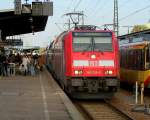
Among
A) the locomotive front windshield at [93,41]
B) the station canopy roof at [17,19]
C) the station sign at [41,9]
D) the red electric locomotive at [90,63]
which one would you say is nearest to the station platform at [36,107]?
the red electric locomotive at [90,63]

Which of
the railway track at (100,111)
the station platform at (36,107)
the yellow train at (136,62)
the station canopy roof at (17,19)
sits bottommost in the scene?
the railway track at (100,111)

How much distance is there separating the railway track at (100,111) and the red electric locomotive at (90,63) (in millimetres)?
425

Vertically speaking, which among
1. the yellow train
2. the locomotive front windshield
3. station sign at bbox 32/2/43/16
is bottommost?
the yellow train

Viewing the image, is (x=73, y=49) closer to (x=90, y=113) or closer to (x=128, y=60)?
(x=90, y=113)

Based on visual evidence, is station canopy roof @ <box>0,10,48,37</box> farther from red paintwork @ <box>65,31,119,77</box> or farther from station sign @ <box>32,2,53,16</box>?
red paintwork @ <box>65,31,119,77</box>

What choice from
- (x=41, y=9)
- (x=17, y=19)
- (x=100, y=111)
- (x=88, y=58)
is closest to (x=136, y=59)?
(x=88, y=58)

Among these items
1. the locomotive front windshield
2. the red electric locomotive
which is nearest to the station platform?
the red electric locomotive

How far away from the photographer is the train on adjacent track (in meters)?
26.1

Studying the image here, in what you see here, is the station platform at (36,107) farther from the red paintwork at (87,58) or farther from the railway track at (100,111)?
the red paintwork at (87,58)

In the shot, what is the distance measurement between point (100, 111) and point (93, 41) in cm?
426

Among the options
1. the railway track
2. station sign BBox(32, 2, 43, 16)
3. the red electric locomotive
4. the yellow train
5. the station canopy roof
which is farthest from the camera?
the station canopy roof

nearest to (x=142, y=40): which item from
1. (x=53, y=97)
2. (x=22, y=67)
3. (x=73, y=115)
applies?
(x=53, y=97)

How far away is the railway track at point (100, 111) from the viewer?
18725mm

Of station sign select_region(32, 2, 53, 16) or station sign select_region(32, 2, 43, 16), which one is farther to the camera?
station sign select_region(32, 2, 53, 16)
